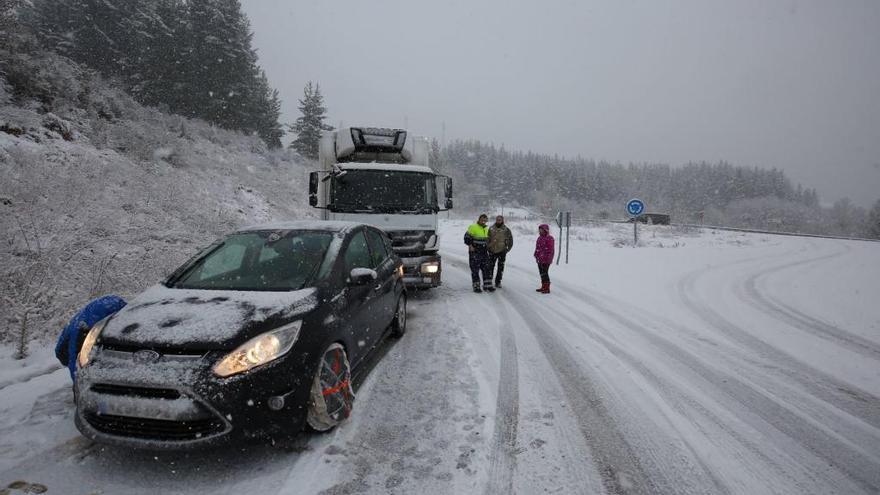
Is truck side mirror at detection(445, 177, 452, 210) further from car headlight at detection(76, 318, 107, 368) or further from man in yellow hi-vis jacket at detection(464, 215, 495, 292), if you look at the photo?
car headlight at detection(76, 318, 107, 368)

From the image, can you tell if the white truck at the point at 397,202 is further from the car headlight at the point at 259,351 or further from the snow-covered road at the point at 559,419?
the car headlight at the point at 259,351

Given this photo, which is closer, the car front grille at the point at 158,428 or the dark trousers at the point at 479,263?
the car front grille at the point at 158,428

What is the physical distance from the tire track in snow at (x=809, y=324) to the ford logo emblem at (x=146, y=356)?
873 centimetres

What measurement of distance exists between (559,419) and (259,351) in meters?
2.64

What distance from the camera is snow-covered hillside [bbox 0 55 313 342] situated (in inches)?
234

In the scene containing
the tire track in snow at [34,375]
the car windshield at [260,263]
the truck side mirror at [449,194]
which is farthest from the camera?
the truck side mirror at [449,194]

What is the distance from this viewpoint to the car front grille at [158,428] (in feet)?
8.65

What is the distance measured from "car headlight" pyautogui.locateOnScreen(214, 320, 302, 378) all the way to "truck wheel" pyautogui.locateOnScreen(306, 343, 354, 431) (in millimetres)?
354

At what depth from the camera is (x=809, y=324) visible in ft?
25.2

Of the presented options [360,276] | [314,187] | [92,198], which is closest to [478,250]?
[314,187]

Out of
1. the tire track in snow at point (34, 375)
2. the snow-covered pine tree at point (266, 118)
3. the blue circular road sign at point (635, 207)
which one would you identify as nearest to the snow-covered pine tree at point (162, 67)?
the snow-covered pine tree at point (266, 118)

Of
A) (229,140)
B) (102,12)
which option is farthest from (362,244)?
(102,12)

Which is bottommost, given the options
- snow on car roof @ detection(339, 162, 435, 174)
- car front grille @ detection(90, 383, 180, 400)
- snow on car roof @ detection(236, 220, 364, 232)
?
car front grille @ detection(90, 383, 180, 400)

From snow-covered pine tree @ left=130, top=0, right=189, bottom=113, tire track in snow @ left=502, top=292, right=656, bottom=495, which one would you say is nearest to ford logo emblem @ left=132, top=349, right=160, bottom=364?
tire track in snow @ left=502, top=292, right=656, bottom=495
